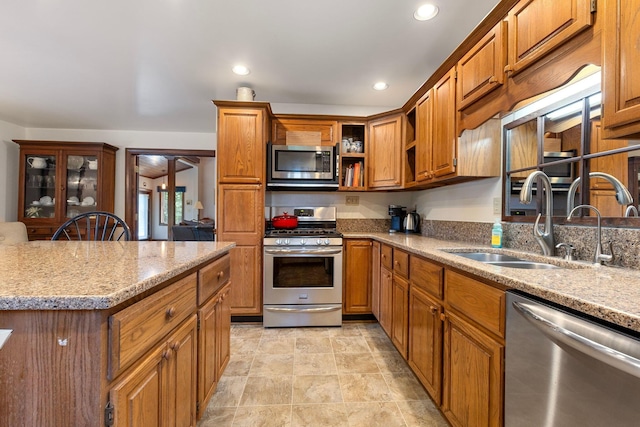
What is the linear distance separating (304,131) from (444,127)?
5.03 feet

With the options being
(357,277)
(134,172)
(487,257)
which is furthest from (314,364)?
(134,172)

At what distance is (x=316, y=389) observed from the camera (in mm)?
1678

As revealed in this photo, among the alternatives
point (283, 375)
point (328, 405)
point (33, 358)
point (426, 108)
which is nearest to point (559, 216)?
point (426, 108)

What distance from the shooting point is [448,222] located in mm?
2426

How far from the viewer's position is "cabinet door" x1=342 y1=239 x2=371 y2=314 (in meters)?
2.67

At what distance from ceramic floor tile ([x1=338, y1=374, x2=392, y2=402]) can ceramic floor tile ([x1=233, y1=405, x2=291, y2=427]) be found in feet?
1.21

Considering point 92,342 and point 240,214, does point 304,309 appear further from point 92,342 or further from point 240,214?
point 92,342

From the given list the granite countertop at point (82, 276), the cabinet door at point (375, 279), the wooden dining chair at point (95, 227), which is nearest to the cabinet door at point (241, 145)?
the wooden dining chair at point (95, 227)

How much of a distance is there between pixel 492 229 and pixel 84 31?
3291 mm

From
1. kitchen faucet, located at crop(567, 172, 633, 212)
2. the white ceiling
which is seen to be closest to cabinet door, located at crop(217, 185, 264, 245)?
the white ceiling

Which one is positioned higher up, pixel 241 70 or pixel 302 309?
pixel 241 70

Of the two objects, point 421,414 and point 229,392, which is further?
point 229,392

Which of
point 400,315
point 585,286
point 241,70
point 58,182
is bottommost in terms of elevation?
point 400,315

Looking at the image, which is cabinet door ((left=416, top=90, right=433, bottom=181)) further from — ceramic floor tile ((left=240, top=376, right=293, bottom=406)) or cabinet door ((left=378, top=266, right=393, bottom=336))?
ceramic floor tile ((left=240, top=376, right=293, bottom=406))
